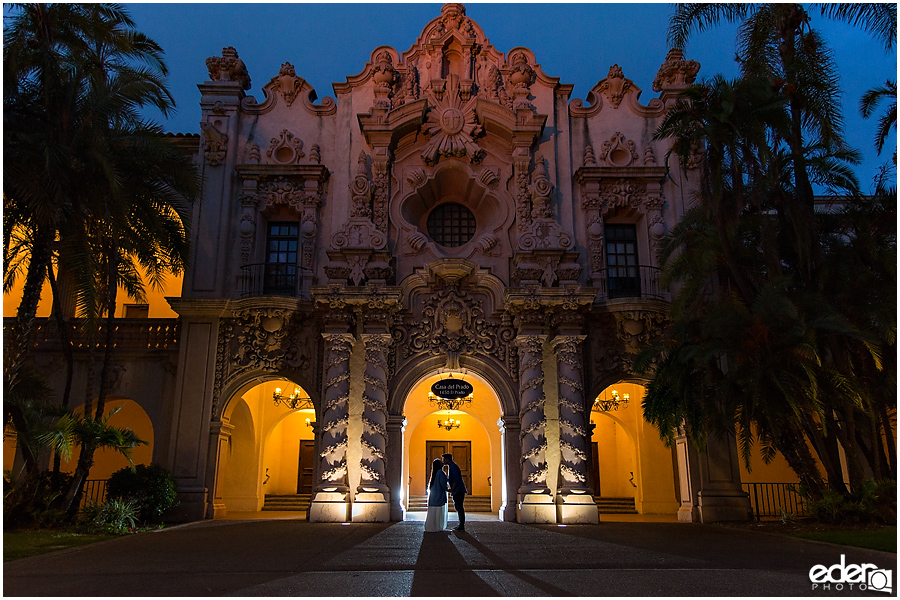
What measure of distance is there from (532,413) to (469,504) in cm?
870

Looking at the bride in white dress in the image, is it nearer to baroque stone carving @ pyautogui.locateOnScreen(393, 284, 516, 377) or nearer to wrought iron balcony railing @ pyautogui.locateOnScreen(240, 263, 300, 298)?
baroque stone carving @ pyautogui.locateOnScreen(393, 284, 516, 377)

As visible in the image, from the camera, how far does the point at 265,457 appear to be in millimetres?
Result: 24297

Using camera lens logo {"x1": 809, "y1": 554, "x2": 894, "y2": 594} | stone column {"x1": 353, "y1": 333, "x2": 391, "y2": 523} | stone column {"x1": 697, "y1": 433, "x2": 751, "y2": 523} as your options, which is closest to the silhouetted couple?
stone column {"x1": 353, "y1": 333, "x2": 391, "y2": 523}

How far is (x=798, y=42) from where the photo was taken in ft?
56.5

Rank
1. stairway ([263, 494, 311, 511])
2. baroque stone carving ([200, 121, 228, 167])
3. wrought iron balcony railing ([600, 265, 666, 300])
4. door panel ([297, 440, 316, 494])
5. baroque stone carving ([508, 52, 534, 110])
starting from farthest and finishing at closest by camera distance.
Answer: door panel ([297, 440, 316, 494])
stairway ([263, 494, 311, 511])
baroque stone carving ([508, 52, 534, 110])
baroque stone carving ([200, 121, 228, 167])
wrought iron balcony railing ([600, 265, 666, 300])

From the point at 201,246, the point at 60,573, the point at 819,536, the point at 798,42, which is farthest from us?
the point at 201,246

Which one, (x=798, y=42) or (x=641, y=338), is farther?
(x=641, y=338)

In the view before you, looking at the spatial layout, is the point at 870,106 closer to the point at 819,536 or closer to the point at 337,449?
the point at 819,536

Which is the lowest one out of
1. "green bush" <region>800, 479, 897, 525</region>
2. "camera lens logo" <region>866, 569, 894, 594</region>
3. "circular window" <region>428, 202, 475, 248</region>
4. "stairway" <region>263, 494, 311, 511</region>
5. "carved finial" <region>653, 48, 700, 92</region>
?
"stairway" <region>263, 494, 311, 511</region>

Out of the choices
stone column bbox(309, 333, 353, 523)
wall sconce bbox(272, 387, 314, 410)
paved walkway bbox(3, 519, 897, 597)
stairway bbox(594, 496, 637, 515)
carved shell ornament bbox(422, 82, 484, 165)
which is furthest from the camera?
stairway bbox(594, 496, 637, 515)

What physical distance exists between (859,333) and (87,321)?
1582 cm

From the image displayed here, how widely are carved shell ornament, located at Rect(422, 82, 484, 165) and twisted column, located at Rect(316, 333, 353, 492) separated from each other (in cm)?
653

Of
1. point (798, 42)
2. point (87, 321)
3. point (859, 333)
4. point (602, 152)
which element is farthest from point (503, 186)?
point (87, 321)

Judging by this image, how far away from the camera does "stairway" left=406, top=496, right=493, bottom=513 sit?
24484mm
